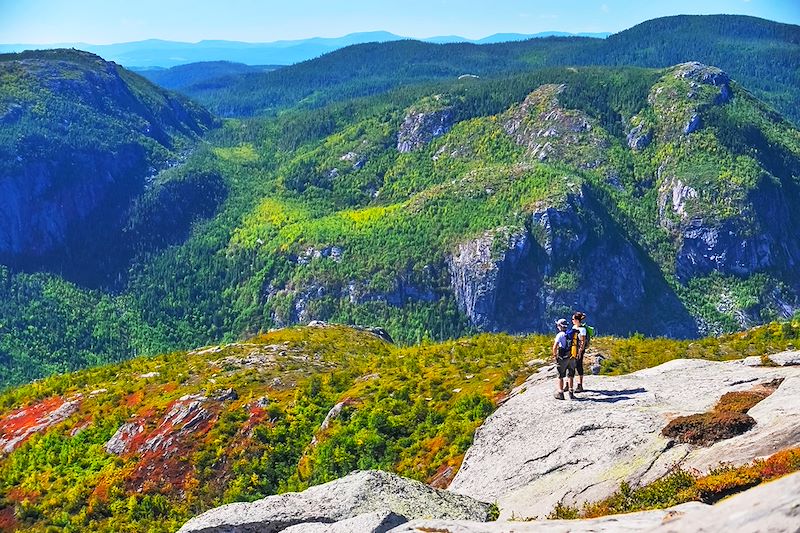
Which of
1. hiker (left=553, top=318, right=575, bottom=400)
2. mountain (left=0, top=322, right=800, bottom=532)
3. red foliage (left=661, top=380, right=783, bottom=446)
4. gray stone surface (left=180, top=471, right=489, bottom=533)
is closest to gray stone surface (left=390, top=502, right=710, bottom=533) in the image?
mountain (left=0, top=322, right=800, bottom=532)

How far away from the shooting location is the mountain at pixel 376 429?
25.1m

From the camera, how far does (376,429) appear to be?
44344 millimetres

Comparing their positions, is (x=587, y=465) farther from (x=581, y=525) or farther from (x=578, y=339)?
(x=581, y=525)

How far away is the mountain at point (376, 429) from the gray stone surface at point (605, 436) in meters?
0.11

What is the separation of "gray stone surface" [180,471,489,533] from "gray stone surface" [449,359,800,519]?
2502 mm

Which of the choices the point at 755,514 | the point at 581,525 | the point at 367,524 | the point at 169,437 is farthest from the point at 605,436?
the point at 169,437

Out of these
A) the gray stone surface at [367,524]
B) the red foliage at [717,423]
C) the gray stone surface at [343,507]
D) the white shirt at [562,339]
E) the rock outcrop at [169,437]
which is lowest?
the rock outcrop at [169,437]

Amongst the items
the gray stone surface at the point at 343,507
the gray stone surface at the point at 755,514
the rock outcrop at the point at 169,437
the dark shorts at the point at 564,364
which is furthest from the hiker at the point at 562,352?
the rock outcrop at the point at 169,437

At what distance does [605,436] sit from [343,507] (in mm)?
12224

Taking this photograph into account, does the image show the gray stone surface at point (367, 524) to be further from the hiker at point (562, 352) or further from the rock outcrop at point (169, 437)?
the rock outcrop at point (169, 437)

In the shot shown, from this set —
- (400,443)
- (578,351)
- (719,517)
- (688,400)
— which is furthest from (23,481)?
(719,517)

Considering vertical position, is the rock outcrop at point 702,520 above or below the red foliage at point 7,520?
above

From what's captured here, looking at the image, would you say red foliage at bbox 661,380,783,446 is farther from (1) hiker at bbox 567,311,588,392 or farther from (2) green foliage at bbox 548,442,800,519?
(1) hiker at bbox 567,311,588,392

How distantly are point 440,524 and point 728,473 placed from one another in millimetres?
8643
